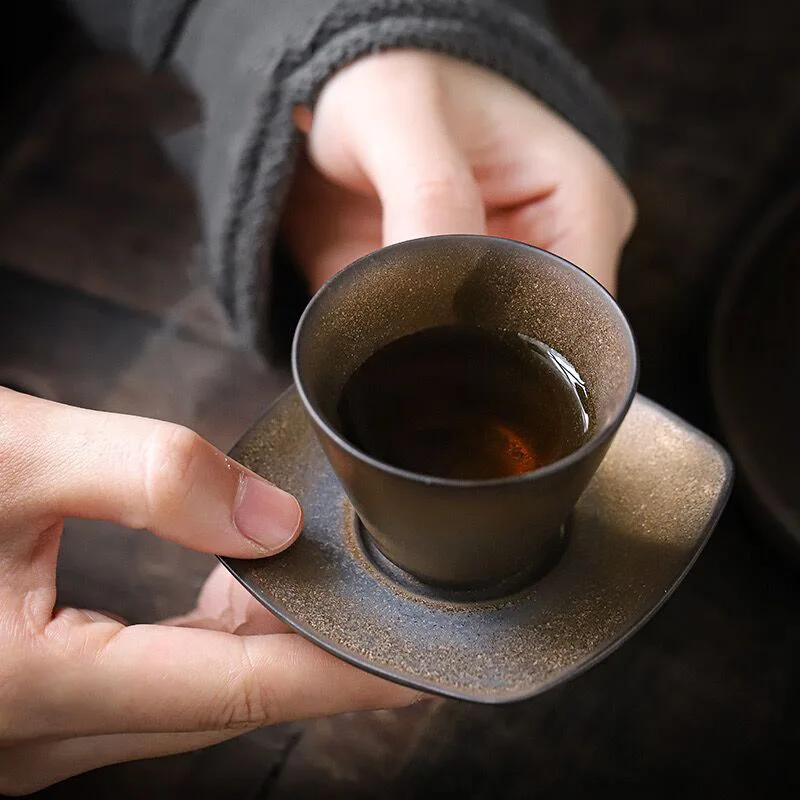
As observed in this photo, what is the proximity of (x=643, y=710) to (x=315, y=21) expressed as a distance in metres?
0.74

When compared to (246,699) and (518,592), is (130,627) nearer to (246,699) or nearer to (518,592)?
(246,699)

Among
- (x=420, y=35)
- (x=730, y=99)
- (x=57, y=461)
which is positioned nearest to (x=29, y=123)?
(x=420, y=35)

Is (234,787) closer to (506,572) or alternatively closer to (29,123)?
(506,572)

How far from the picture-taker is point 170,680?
625 mm

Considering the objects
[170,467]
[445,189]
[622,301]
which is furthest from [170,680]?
[622,301]

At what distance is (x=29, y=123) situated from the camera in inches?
46.4

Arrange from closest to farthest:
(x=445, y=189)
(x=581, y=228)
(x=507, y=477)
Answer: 1. (x=507, y=477)
2. (x=445, y=189)
3. (x=581, y=228)

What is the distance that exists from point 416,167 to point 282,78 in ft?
0.67

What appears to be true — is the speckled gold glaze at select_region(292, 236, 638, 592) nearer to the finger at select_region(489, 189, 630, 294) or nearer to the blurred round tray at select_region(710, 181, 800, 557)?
the finger at select_region(489, 189, 630, 294)

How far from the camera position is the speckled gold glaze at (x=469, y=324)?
493 millimetres

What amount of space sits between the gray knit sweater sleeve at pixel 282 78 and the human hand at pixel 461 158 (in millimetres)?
21

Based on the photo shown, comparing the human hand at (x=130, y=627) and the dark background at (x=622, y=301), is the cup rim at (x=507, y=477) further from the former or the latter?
the dark background at (x=622, y=301)

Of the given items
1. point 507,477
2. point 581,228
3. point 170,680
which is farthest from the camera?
point 581,228

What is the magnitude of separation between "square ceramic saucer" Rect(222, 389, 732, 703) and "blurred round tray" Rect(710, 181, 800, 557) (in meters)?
0.31
